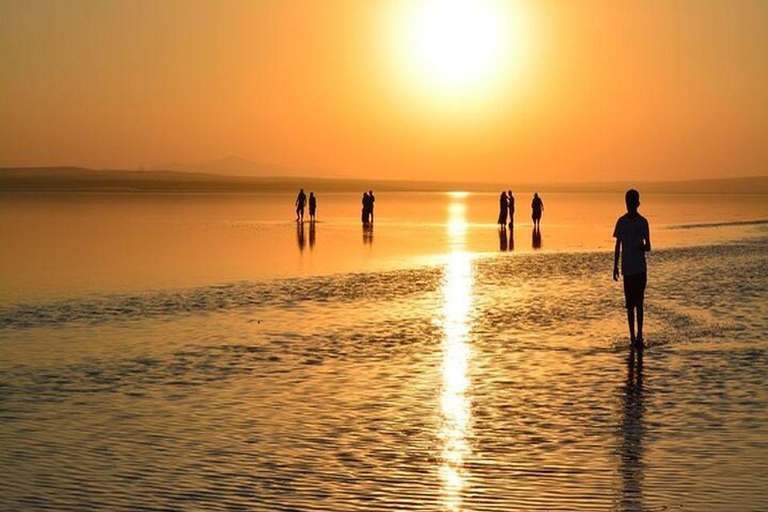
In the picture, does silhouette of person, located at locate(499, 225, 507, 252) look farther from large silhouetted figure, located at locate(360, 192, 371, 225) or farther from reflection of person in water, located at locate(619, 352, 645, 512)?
reflection of person in water, located at locate(619, 352, 645, 512)

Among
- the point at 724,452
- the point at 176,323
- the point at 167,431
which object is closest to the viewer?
the point at 724,452

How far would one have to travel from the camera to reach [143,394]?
480 inches

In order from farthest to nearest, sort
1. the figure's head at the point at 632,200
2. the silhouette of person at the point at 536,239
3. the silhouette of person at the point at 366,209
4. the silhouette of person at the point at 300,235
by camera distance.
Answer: the silhouette of person at the point at 366,209 < the silhouette of person at the point at 536,239 < the silhouette of person at the point at 300,235 < the figure's head at the point at 632,200

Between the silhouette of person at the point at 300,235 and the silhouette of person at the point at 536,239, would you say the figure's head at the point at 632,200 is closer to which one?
the silhouette of person at the point at 300,235

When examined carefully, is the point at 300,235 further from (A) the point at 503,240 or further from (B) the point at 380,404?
(B) the point at 380,404

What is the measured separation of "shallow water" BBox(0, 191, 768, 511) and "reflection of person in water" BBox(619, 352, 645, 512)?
0.09ft

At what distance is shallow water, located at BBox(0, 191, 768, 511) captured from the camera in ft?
27.1

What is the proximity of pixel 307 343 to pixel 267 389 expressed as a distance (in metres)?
3.82

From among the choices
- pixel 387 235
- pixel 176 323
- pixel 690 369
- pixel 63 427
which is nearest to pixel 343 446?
pixel 63 427

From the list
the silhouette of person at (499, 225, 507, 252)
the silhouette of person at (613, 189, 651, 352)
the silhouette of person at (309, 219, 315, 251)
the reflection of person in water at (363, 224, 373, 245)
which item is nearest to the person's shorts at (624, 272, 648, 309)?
the silhouette of person at (613, 189, 651, 352)

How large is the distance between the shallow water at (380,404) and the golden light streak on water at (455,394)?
1.5 inches

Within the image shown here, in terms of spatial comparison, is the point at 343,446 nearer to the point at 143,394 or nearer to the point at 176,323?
the point at 143,394

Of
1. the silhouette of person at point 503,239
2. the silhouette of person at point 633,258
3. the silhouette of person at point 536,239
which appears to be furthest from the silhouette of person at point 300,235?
the silhouette of person at point 633,258

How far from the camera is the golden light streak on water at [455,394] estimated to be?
8492 millimetres
